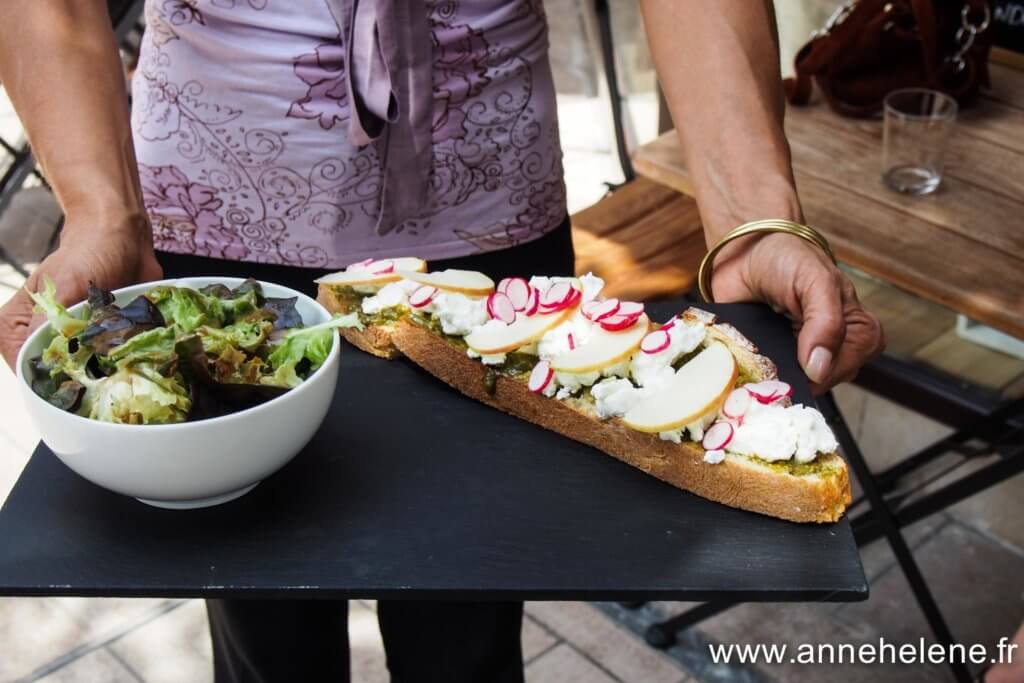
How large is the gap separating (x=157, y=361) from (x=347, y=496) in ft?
0.84

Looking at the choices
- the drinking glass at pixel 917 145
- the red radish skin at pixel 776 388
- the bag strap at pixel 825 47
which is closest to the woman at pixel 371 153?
the red radish skin at pixel 776 388

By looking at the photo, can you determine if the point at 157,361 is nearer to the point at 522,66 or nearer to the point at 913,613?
the point at 522,66

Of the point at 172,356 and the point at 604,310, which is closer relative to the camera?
the point at 172,356

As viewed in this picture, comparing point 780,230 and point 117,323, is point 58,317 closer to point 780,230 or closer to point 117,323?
point 117,323

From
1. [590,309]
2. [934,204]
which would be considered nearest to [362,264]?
[590,309]

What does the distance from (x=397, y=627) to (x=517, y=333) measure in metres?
0.52

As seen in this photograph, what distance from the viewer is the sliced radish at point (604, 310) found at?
4.65 feet

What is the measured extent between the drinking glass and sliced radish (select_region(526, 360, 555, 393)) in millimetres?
1178

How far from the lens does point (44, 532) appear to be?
120 centimetres

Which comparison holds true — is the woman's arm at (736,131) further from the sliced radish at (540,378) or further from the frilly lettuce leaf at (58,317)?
the frilly lettuce leaf at (58,317)

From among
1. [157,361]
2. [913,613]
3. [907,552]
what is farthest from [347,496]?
[913,613]

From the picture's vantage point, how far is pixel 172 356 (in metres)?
1.13

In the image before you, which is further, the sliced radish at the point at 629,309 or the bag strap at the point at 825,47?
the bag strap at the point at 825,47

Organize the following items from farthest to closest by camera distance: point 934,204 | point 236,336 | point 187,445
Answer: point 934,204 → point 236,336 → point 187,445
